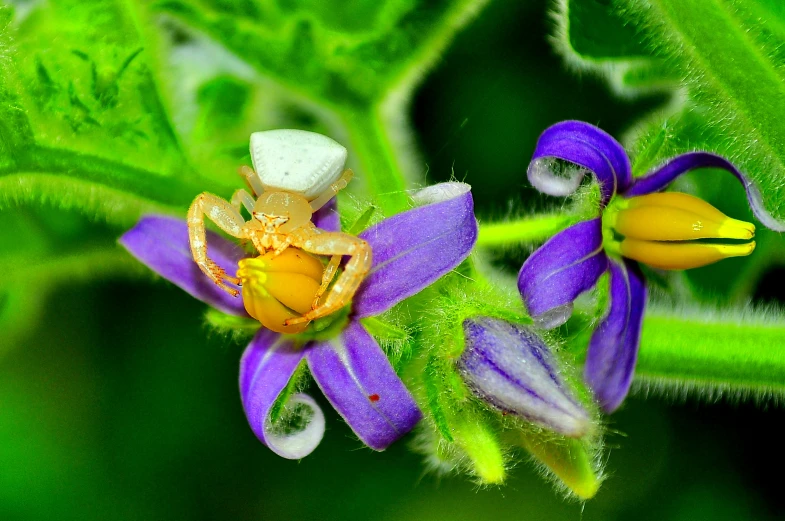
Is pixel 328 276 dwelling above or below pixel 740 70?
below

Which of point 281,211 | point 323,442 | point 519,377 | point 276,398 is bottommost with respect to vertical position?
point 323,442

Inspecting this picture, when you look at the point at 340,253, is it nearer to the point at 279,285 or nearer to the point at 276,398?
the point at 279,285

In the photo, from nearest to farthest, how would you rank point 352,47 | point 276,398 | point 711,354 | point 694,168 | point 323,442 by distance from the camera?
point 276,398
point 694,168
point 711,354
point 352,47
point 323,442

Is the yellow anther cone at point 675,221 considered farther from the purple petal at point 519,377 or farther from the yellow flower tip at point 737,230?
the purple petal at point 519,377

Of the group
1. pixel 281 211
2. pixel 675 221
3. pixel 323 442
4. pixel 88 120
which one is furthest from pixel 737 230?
pixel 323 442

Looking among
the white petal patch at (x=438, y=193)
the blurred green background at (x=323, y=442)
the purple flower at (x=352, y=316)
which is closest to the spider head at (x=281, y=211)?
the purple flower at (x=352, y=316)

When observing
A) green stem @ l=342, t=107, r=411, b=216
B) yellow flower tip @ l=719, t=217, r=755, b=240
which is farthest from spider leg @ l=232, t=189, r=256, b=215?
yellow flower tip @ l=719, t=217, r=755, b=240
